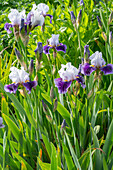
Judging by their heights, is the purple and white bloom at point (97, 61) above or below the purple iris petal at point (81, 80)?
above

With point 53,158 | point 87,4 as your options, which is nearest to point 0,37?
point 87,4

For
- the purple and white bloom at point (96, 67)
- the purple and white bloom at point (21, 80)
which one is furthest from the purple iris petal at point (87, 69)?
the purple and white bloom at point (21, 80)

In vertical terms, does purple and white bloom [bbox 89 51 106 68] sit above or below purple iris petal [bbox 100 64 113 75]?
above

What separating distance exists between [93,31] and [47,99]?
50.2 inches

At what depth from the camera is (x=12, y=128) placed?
4.60 ft

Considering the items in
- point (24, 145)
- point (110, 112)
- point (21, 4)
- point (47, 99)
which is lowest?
point (24, 145)

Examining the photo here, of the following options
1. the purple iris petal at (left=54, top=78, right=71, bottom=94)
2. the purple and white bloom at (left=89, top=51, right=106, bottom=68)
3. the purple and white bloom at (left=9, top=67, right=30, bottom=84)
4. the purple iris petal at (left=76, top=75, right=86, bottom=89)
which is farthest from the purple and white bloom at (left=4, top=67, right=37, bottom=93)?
the purple and white bloom at (left=89, top=51, right=106, bottom=68)

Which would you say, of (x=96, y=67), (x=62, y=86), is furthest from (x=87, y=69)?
(x=62, y=86)

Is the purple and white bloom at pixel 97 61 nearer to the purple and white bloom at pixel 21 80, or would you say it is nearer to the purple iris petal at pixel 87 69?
the purple iris petal at pixel 87 69

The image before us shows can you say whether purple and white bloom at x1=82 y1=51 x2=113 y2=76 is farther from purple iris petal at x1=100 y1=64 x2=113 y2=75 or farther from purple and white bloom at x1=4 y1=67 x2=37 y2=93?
purple and white bloom at x1=4 y1=67 x2=37 y2=93

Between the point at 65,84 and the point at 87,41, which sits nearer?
the point at 65,84

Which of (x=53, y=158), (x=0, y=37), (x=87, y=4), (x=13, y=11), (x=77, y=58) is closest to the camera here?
(x=53, y=158)

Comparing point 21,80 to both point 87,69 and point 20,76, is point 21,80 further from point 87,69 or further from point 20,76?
point 87,69

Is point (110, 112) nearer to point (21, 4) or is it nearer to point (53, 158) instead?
point (53, 158)
